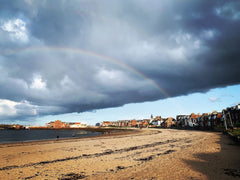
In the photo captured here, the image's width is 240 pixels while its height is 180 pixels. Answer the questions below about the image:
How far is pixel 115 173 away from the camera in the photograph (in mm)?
11078

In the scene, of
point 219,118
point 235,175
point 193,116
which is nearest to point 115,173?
point 235,175

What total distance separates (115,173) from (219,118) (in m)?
101

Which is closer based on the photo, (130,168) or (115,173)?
(115,173)

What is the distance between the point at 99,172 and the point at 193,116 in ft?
466

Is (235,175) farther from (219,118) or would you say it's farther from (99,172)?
(219,118)

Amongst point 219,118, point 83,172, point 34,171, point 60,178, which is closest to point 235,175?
point 83,172

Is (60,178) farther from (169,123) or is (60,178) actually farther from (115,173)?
(169,123)

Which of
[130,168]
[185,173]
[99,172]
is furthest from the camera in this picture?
[130,168]

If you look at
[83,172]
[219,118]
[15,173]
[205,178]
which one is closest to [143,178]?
[205,178]

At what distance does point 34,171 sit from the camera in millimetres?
12367

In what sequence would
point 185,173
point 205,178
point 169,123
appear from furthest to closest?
1. point 169,123
2. point 185,173
3. point 205,178

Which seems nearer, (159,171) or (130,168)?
(159,171)

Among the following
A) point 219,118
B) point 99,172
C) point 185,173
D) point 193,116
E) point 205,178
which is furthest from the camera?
point 193,116

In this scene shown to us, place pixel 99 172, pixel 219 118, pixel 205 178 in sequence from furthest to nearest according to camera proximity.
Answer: pixel 219 118 → pixel 99 172 → pixel 205 178
